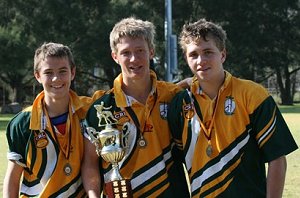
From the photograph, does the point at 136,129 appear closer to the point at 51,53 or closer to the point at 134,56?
the point at 134,56

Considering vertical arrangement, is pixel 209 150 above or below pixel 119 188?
above

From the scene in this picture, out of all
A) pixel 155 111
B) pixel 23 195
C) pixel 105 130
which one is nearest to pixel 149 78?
pixel 155 111

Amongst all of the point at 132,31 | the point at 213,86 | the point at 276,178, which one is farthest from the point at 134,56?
the point at 276,178

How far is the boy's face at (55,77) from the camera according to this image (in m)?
3.71

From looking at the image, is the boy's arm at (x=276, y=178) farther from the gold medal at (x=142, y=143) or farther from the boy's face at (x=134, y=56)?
the boy's face at (x=134, y=56)

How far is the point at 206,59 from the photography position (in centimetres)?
342

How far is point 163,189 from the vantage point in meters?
3.61

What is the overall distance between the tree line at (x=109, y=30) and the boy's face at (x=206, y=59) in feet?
92.0

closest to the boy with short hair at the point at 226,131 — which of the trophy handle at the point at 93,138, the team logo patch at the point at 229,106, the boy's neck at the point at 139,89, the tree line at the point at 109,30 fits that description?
the team logo patch at the point at 229,106

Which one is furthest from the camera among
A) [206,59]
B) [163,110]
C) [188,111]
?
[163,110]

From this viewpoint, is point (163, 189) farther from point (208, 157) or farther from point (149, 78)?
point (149, 78)

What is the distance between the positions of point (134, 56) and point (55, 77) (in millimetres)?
524

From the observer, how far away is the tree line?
32.9m

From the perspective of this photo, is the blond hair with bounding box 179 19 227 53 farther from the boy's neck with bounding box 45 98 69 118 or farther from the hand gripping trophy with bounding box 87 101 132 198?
the boy's neck with bounding box 45 98 69 118
